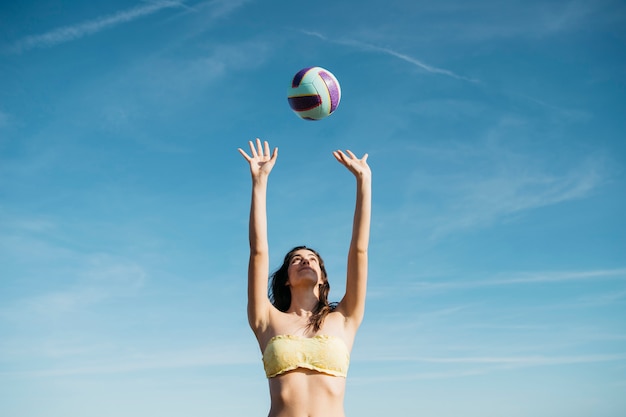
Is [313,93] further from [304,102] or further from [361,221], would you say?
[361,221]

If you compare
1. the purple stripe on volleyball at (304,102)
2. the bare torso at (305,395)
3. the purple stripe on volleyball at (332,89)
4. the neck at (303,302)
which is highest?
the purple stripe on volleyball at (332,89)

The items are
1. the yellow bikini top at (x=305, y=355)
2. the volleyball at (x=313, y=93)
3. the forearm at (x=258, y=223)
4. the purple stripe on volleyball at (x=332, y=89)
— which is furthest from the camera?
the purple stripe on volleyball at (x=332, y=89)

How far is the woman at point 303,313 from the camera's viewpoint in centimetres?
573

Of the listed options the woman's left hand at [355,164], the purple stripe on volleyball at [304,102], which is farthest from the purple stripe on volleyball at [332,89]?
the woman's left hand at [355,164]

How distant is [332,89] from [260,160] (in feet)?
7.24

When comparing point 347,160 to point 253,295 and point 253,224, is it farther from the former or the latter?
point 253,295

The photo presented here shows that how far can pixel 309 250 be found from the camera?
6871 millimetres

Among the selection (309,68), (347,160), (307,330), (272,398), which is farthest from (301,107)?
(272,398)

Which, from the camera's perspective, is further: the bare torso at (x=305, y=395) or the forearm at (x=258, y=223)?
the forearm at (x=258, y=223)

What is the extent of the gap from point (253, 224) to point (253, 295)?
2.25 ft

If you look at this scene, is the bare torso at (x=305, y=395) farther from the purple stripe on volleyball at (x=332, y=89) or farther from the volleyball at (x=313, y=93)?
the purple stripe on volleyball at (x=332, y=89)

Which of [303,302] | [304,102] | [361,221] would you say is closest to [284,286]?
[303,302]

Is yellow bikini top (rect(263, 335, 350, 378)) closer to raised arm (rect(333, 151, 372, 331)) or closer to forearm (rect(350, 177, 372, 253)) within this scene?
raised arm (rect(333, 151, 372, 331))

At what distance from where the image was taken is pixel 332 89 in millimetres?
8430
